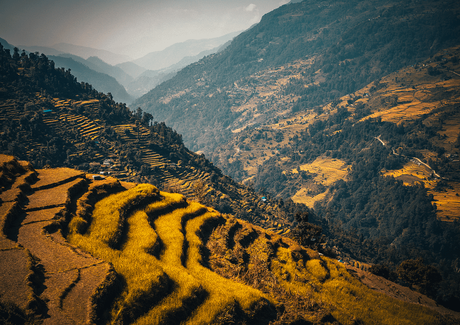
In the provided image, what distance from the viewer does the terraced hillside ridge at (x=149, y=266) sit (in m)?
21.8

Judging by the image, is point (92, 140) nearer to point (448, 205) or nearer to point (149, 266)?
point (149, 266)

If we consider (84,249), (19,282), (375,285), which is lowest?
(375,285)

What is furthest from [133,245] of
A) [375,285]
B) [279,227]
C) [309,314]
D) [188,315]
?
[279,227]

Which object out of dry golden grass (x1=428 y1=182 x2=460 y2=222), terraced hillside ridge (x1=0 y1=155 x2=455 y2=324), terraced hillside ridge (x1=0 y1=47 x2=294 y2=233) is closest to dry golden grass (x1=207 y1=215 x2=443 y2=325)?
terraced hillside ridge (x1=0 y1=155 x2=455 y2=324)

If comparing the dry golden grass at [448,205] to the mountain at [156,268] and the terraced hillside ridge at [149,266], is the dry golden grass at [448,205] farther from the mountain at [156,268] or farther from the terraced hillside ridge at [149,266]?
the terraced hillside ridge at [149,266]

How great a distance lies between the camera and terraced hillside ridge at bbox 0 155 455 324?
21812 millimetres

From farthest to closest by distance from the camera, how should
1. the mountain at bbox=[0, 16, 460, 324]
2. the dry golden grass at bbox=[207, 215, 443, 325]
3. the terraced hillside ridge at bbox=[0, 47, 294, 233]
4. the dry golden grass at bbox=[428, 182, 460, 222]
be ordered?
the dry golden grass at bbox=[428, 182, 460, 222] → the terraced hillside ridge at bbox=[0, 47, 294, 233] → the dry golden grass at bbox=[207, 215, 443, 325] → the mountain at bbox=[0, 16, 460, 324]

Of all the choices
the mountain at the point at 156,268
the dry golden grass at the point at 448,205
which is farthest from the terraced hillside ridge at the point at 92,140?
the dry golden grass at the point at 448,205

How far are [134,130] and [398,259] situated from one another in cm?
16891

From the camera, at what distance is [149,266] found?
88.4 feet

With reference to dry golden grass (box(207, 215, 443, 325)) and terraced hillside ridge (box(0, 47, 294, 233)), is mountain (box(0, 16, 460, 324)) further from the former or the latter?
terraced hillside ridge (box(0, 47, 294, 233))

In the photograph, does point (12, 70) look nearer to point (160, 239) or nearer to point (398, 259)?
point (160, 239)

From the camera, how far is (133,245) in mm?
30375

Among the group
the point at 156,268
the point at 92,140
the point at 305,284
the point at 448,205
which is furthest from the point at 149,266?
the point at 448,205
